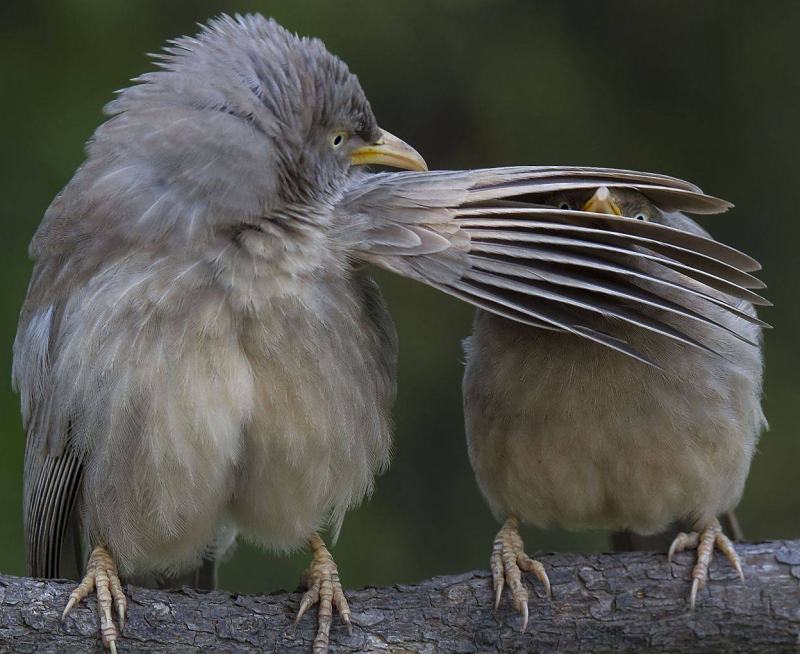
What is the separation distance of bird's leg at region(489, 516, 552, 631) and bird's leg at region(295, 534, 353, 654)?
0.44 metres

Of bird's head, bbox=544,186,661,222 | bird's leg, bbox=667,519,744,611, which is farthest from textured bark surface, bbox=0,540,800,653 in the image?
bird's head, bbox=544,186,661,222

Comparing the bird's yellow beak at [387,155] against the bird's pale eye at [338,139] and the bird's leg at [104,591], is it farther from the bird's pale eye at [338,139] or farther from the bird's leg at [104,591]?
the bird's leg at [104,591]

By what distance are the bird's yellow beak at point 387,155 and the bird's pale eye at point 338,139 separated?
0.19ft

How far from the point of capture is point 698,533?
406cm

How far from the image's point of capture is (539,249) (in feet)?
11.2

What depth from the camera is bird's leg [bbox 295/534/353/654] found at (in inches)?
147

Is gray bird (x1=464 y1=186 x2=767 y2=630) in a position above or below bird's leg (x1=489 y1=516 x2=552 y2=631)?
above

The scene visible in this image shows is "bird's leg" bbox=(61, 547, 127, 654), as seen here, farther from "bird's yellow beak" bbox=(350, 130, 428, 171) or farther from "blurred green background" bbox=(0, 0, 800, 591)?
"blurred green background" bbox=(0, 0, 800, 591)

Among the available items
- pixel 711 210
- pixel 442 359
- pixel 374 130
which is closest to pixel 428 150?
pixel 442 359

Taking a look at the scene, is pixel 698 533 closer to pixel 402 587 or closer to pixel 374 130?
pixel 402 587

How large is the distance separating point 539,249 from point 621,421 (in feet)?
2.47

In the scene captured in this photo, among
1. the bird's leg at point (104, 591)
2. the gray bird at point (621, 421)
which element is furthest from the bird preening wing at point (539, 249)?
the bird's leg at point (104, 591)

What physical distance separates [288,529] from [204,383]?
597 millimetres

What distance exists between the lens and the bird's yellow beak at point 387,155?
3.88m
